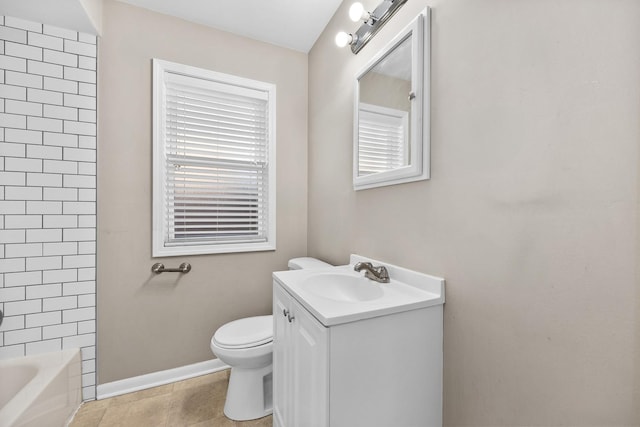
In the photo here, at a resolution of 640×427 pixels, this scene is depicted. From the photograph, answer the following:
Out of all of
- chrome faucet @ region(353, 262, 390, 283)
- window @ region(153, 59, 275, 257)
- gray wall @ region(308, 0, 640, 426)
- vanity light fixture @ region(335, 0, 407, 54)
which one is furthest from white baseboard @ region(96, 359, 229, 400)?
vanity light fixture @ region(335, 0, 407, 54)

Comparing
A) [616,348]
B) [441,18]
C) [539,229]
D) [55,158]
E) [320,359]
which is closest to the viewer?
[616,348]

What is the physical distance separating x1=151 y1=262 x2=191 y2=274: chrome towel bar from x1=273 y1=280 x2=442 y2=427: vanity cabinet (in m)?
1.06

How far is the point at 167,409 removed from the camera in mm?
1616

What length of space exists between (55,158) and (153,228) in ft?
2.12

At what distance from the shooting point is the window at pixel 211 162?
1.85 m

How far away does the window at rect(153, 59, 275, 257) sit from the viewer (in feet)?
6.07

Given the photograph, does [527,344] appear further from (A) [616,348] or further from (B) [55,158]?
(B) [55,158]

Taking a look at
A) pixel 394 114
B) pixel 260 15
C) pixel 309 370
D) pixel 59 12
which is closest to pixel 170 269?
pixel 309 370

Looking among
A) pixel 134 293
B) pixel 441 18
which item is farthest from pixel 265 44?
pixel 134 293

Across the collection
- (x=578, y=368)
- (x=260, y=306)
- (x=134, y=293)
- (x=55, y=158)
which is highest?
(x=55, y=158)

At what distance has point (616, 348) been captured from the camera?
Result: 623 millimetres

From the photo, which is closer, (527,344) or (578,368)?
(578,368)

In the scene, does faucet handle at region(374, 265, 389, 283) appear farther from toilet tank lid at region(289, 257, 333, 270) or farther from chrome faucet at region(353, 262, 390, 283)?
toilet tank lid at region(289, 257, 333, 270)

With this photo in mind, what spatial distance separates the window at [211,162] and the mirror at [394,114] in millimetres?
890
